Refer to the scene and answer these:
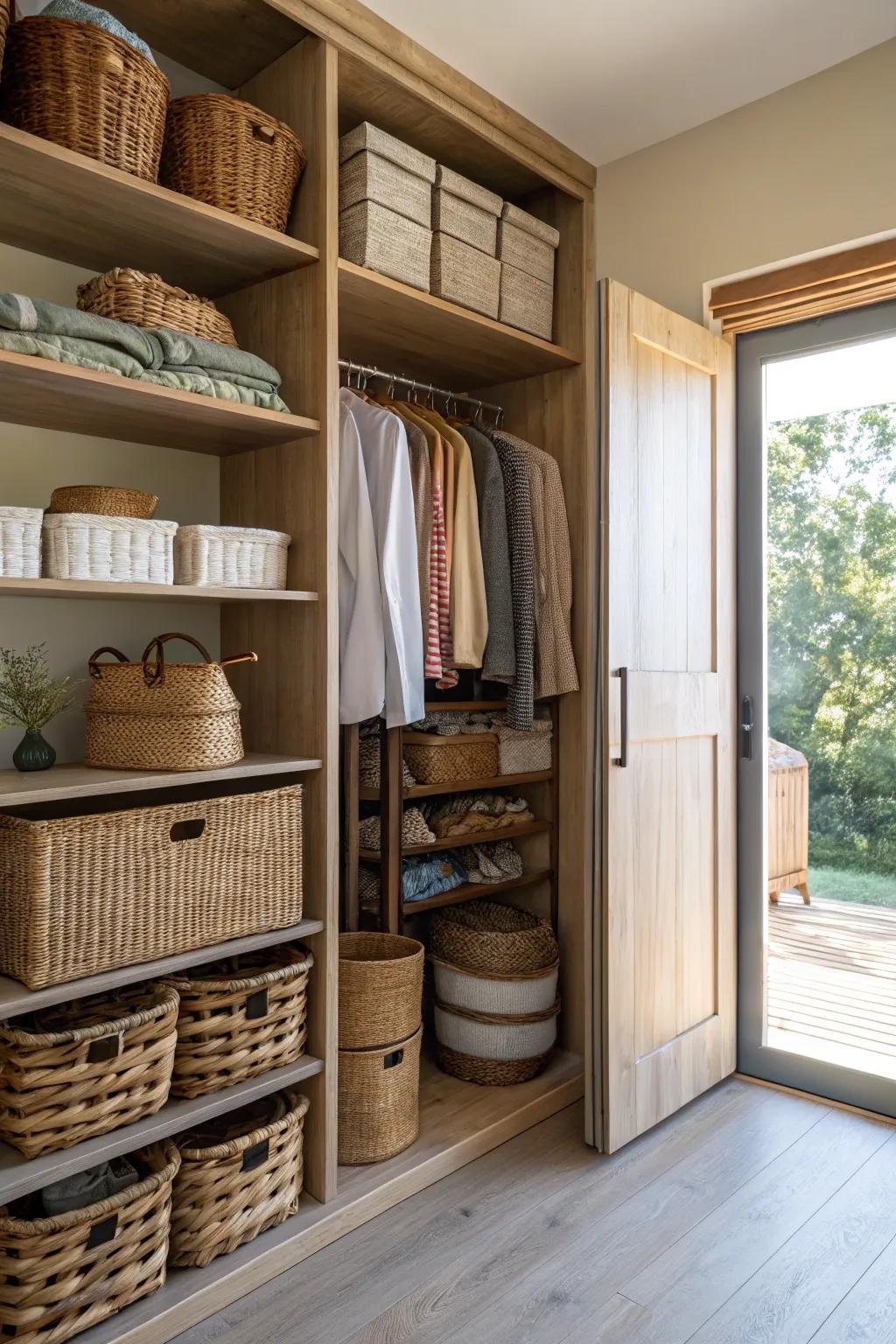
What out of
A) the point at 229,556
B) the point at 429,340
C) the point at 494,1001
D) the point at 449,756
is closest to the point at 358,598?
the point at 229,556

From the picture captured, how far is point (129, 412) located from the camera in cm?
190

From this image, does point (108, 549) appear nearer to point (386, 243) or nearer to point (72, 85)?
point (72, 85)

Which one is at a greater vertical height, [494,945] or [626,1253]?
[494,945]

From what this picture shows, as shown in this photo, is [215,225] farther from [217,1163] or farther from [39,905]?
[217,1163]

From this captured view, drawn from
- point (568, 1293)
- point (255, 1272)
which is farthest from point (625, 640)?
point (255, 1272)

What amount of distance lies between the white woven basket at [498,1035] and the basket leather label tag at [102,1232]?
1.15 metres

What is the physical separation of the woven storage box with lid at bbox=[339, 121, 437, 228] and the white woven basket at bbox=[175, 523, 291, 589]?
34.1 inches

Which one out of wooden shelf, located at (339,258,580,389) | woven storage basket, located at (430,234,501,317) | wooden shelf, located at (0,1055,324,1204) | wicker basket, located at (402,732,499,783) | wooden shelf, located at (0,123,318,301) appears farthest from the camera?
wicker basket, located at (402,732,499,783)

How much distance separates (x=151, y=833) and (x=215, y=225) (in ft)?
3.93

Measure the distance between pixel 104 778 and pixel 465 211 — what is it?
170 cm

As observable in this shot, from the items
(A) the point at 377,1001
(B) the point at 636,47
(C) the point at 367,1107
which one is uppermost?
(B) the point at 636,47

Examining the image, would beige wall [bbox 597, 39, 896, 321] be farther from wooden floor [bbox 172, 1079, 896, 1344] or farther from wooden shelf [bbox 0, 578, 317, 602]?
wooden floor [bbox 172, 1079, 896, 1344]

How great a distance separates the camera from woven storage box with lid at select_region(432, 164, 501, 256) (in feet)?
7.80

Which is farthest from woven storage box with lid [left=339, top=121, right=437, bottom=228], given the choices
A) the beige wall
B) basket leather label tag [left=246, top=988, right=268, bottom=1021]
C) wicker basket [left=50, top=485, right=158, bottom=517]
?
basket leather label tag [left=246, top=988, right=268, bottom=1021]
